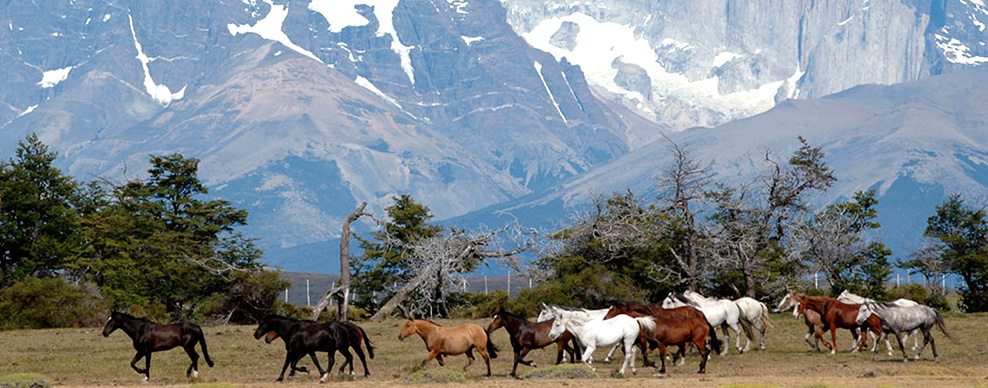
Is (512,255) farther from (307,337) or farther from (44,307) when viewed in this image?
(307,337)

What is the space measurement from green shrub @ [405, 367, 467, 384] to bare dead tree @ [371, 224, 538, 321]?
22.8 meters

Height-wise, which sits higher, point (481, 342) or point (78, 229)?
point (78, 229)

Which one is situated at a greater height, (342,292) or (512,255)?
(512,255)

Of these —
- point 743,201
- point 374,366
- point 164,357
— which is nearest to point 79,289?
point 164,357

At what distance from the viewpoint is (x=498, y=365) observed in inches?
1172

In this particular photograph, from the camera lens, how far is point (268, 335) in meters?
26.8

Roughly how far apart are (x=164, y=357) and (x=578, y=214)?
77.6ft

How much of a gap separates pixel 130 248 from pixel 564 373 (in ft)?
121

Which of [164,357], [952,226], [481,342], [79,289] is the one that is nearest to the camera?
[481,342]

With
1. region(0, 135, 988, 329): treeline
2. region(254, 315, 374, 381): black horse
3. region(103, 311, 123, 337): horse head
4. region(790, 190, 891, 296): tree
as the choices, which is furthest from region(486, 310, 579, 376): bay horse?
region(790, 190, 891, 296): tree

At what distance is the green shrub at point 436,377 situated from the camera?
25.2 meters

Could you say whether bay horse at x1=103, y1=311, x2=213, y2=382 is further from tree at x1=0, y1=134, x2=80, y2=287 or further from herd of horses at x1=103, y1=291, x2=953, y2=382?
tree at x1=0, y1=134, x2=80, y2=287

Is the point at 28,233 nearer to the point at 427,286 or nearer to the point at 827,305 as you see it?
the point at 427,286

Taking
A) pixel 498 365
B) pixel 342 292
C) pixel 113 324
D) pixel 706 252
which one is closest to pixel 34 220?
pixel 342 292
